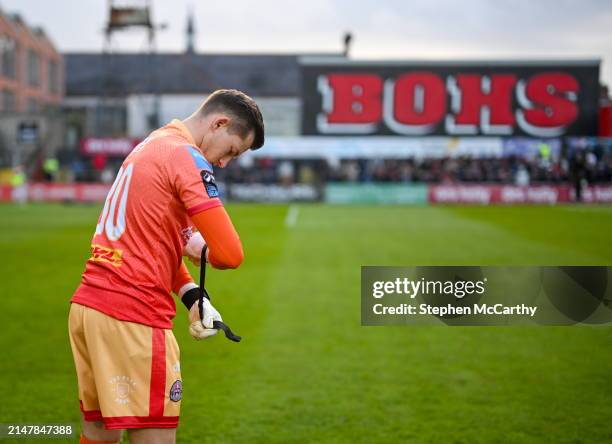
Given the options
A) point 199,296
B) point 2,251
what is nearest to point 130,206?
point 199,296

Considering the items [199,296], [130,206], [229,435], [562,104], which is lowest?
[229,435]

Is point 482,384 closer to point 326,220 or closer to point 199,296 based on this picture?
point 199,296

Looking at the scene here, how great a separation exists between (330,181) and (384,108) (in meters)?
17.2

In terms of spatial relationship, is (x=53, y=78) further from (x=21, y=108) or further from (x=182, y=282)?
(x=182, y=282)

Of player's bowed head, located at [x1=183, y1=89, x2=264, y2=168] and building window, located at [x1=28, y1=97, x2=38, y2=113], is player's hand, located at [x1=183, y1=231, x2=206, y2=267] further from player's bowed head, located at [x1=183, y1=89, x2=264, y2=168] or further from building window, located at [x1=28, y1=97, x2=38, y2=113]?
building window, located at [x1=28, y1=97, x2=38, y2=113]

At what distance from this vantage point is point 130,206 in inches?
128

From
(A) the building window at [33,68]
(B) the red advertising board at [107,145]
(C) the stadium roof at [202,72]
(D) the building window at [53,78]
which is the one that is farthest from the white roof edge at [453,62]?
(D) the building window at [53,78]

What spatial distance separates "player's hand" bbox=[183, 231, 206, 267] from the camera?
340cm

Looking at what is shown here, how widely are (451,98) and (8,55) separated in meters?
38.7

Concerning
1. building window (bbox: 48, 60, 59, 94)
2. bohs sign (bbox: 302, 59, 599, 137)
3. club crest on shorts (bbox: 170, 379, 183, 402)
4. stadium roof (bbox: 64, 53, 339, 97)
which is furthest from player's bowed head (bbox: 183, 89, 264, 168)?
stadium roof (bbox: 64, 53, 339, 97)

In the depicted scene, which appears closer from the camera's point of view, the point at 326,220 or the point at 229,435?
the point at 229,435

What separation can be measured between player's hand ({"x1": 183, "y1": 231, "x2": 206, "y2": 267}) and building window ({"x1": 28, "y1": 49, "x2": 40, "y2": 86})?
182ft

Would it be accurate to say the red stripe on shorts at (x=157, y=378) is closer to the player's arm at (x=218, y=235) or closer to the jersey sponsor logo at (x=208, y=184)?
the player's arm at (x=218, y=235)

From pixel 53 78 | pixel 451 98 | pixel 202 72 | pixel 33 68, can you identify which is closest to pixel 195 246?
pixel 451 98
